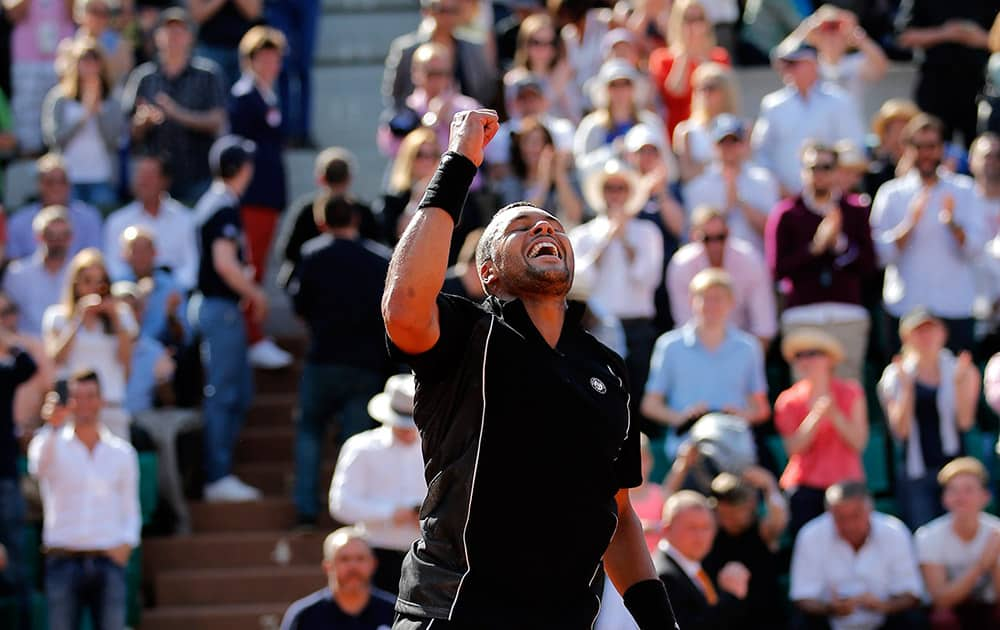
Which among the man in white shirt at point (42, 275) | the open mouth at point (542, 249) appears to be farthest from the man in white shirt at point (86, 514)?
the open mouth at point (542, 249)

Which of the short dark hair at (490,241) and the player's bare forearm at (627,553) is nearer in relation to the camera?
the short dark hair at (490,241)

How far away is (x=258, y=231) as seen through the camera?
1238cm

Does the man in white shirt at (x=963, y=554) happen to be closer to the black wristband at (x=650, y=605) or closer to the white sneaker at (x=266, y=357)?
the white sneaker at (x=266, y=357)

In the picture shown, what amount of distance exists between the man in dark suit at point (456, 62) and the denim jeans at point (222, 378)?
87.3 inches

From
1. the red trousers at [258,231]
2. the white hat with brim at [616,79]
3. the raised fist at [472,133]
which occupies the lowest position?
the red trousers at [258,231]

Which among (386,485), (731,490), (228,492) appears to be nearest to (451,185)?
(386,485)

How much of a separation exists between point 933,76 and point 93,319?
622 cm

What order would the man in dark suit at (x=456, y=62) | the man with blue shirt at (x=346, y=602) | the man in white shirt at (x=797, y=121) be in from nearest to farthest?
1. the man with blue shirt at (x=346, y=602)
2. the man in white shirt at (x=797, y=121)
3. the man in dark suit at (x=456, y=62)

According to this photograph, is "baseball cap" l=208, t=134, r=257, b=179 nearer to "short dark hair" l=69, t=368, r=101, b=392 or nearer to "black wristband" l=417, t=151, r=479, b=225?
"short dark hair" l=69, t=368, r=101, b=392

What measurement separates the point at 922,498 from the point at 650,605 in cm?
572

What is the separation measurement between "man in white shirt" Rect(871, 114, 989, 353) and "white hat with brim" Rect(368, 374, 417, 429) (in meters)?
3.14

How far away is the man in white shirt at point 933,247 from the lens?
11.2 meters

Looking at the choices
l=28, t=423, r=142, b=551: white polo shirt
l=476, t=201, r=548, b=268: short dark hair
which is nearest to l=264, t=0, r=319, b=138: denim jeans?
l=28, t=423, r=142, b=551: white polo shirt

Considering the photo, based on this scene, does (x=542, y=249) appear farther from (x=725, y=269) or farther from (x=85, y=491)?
(x=725, y=269)
